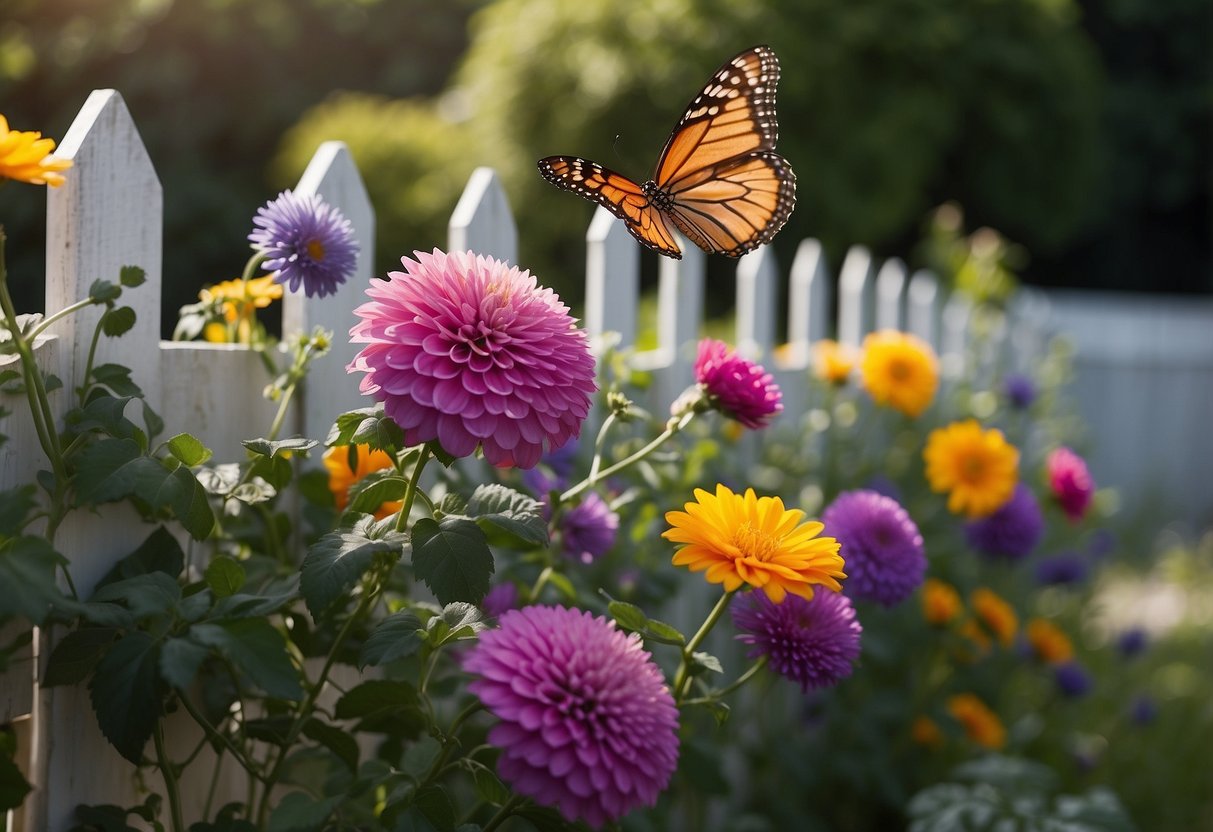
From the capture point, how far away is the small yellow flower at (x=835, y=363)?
2.62 m

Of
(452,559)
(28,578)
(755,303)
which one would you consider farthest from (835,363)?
(28,578)

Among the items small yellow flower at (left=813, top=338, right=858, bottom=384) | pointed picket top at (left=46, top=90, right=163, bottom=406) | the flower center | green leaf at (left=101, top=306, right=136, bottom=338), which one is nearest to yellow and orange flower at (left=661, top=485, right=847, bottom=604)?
the flower center

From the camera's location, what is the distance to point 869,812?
2.59 metres

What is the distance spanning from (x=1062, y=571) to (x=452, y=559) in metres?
2.41

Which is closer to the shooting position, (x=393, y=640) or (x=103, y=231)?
(x=393, y=640)

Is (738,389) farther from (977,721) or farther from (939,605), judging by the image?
(977,721)

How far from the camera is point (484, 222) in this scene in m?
1.77

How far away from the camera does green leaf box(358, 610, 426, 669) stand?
1007mm

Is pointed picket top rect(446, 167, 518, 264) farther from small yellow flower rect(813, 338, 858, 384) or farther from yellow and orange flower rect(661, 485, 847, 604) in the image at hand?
small yellow flower rect(813, 338, 858, 384)

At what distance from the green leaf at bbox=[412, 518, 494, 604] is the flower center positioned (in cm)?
23

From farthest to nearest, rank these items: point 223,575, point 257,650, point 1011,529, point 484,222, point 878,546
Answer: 1. point 1011,529
2. point 484,222
3. point 878,546
4. point 223,575
5. point 257,650

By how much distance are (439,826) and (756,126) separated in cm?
100

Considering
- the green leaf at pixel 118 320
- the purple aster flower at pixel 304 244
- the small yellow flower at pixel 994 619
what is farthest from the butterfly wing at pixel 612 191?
the small yellow flower at pixel 994 619

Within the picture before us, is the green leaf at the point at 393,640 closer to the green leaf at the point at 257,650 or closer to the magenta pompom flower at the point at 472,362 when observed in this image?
the green leaf at the point at 257,650
